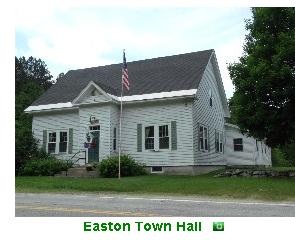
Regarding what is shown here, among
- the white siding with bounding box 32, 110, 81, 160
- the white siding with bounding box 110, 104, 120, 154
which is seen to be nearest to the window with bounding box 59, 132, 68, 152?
the white siding with bounding box 32, 110, 81, 160

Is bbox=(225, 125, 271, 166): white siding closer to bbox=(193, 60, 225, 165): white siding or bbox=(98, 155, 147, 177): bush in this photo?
bbox=(193, 60, 225, 165): white siding

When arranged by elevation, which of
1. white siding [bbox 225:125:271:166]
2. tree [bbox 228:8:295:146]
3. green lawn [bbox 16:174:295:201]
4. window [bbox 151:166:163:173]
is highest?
tree [bbox 228:8:295:146]

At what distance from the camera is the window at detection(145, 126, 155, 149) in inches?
1011

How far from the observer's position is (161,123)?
2541 centimetres

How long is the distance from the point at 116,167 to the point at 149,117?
14.1 feet

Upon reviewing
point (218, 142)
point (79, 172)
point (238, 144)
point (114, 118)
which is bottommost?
point (79, 172)

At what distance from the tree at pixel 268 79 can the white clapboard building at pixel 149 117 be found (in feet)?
10.4

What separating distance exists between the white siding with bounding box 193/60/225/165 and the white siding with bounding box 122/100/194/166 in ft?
1.99

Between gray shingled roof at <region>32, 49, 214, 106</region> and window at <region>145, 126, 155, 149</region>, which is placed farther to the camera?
gray shingled roof at <region>32, 49, 214, 106</region>

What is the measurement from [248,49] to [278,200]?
36.9 ft

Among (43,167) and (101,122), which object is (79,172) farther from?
(101,122)

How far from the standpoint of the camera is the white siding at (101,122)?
1017 inches

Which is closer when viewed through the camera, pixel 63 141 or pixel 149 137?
pixel 149 137
